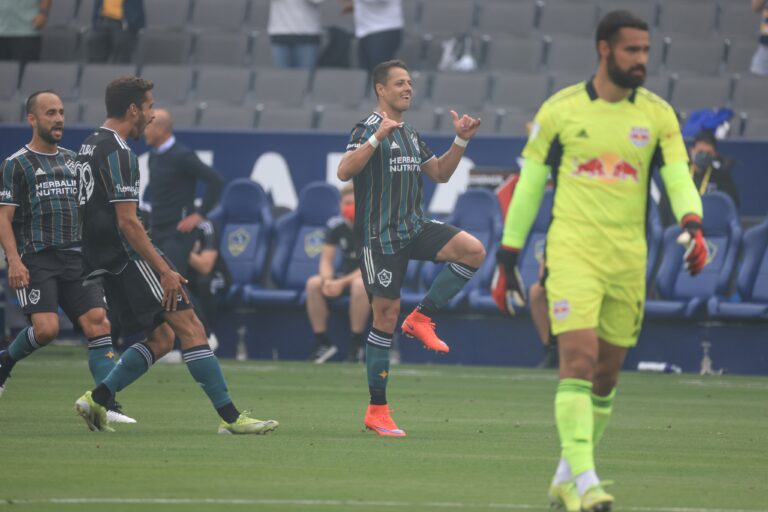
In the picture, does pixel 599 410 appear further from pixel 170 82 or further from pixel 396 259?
pixel 170 82

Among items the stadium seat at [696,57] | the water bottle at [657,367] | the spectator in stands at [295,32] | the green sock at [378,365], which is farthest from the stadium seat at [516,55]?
the green sock at [378,365]

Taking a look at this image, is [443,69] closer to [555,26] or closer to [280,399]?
[555,26]

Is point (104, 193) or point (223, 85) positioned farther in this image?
point (223, 85)

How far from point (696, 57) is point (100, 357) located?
12.6m

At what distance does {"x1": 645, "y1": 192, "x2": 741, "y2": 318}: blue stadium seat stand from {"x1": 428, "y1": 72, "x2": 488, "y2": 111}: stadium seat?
13.2 ft

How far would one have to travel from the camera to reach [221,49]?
77.4 feet

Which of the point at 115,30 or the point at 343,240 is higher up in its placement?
the point at 115,30

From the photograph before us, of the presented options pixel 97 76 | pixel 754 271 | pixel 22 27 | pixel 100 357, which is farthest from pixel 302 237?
pixel 100 357

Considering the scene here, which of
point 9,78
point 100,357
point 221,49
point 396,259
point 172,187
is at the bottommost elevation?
point 100,357

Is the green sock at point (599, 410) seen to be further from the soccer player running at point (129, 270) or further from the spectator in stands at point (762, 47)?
the spectator in stands at point (762, 47)

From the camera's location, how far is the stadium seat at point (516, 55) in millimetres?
21984

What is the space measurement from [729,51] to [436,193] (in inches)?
200

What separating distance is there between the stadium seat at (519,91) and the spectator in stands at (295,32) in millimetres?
2599

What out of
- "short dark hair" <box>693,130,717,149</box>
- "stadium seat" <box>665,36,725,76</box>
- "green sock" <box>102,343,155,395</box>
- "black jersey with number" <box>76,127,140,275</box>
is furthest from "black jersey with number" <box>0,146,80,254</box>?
"stadium seat" <box>665,36,725,76</box>
